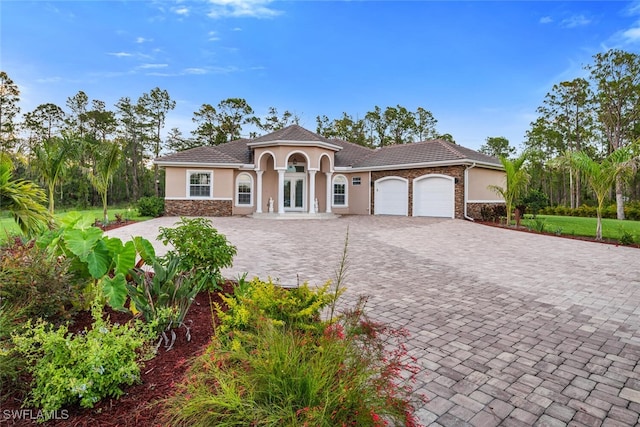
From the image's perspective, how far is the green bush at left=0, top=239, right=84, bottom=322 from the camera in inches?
116

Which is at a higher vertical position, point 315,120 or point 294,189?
point 315,120

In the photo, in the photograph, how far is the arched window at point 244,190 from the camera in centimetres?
2091

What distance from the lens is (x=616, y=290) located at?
5762 mm

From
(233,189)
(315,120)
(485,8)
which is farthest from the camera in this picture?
(315,120)

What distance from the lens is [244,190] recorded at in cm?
2108

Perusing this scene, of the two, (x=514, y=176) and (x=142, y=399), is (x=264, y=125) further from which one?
(x=142, y=399)

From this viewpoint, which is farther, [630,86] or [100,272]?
[630,86]

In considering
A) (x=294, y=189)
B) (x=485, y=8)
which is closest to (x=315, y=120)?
(x=294, y=189)

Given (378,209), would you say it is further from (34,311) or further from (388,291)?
(34,311)

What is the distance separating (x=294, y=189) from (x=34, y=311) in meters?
19.1

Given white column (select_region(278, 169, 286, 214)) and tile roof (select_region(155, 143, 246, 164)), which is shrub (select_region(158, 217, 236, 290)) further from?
tile roof (select_region(155, 143, 246, 164))

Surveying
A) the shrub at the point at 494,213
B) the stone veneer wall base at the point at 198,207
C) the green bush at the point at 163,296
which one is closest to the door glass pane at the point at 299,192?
the stone veneer wall base at the point at 198,207

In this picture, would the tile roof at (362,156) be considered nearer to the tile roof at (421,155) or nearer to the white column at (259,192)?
the tile roof at (421,155)

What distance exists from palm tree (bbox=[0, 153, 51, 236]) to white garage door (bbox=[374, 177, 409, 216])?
17.2 meters
